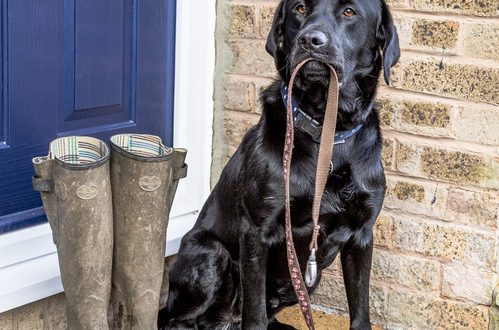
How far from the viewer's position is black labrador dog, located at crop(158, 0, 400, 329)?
118 inches

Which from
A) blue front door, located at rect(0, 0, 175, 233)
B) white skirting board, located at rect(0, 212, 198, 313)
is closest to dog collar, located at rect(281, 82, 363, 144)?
blue front door, located at rect(0, 0, 175, 233)

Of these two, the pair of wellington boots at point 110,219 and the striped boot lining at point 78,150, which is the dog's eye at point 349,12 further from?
the striped boot lining at point 78,150

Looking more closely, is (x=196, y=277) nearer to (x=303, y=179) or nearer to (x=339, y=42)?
(x=303, y=179)

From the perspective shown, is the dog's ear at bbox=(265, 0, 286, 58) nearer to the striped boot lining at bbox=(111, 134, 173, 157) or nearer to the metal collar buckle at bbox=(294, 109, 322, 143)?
the metal collar buckle at bbox=(294, 109, 322, 143)

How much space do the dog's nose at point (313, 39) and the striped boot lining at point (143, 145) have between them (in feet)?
2.12

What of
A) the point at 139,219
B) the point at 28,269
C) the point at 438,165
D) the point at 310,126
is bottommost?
the point at 28,269

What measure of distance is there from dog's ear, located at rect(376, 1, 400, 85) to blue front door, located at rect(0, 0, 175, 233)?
42.1 inches

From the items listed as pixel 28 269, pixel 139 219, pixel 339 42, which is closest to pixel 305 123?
pixel 339 42

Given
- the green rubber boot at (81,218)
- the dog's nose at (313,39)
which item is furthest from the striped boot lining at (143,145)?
the dog's nose at (313,39)

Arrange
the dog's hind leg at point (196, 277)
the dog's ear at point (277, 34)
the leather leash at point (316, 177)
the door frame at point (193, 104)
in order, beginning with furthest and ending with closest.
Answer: the door frame at point (193, 104), the dog's hind leg at point (196, 277), the dog's ear at point (277, 34), the leather leash at point (316, 177)

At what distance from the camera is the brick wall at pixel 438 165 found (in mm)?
3410

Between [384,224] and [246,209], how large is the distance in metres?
0.84

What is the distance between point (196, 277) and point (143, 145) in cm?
51

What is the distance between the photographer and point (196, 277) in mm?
3262
